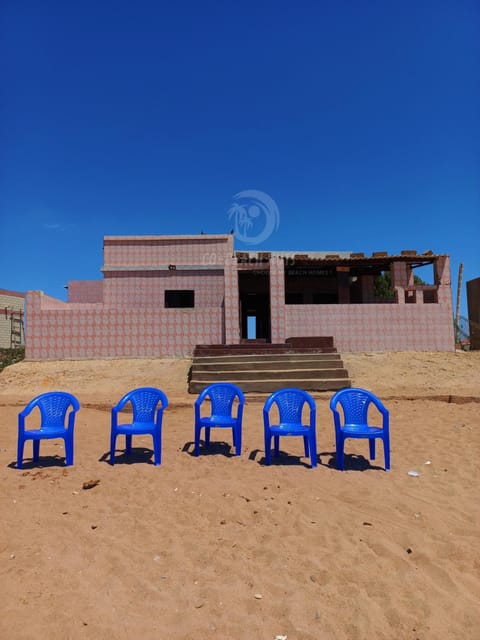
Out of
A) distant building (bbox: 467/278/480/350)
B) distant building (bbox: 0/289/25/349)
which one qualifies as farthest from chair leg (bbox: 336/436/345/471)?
distant building (bbox: 0/289/25/349)

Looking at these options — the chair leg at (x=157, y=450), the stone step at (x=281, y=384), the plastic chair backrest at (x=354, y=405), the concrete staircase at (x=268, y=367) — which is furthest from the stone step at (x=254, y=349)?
the chair leg at (x=157, y=450)

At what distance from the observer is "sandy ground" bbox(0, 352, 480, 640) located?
2195 mm

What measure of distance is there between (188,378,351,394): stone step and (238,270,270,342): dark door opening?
4.75 m

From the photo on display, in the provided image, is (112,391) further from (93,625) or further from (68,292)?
(68,292)

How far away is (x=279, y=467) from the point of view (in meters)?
4.94

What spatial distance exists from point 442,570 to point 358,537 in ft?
2.03

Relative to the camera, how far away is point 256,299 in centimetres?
2186

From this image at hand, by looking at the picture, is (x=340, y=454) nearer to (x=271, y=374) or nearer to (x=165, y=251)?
(x=271, y=374)

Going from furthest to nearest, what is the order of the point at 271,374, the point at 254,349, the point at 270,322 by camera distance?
1. the point at 270,322
2. the point at 254,349
3. the point at 271,374

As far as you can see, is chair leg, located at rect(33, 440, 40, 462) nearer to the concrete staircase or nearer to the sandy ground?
the sandy ground

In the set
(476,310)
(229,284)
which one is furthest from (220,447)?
(476,310)

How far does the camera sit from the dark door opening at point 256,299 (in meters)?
18.7

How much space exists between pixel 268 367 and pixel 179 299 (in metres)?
7.97

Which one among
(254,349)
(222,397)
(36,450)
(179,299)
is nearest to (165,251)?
(179,299)
